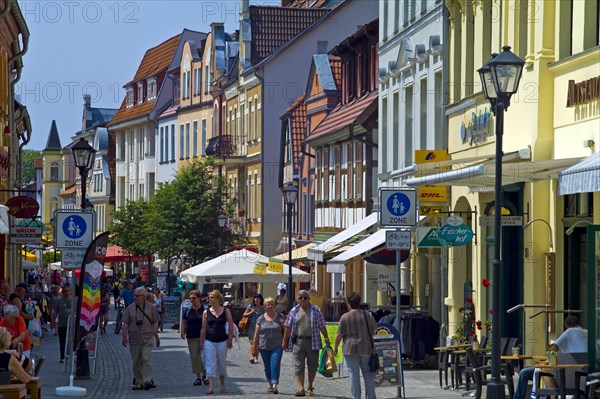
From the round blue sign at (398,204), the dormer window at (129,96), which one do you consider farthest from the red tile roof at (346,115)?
the dormer window at (129,96)

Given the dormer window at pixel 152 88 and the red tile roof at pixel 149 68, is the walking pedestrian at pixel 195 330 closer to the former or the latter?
the red tile roof at pixel 149 68

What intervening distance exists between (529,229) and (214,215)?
42.9 metres

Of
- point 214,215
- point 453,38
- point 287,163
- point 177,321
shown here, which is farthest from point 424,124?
point 214,215

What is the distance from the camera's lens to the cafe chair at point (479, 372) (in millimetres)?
20048

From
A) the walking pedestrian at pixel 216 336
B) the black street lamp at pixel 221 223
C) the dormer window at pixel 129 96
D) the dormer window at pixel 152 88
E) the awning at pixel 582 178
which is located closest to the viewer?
the awning at pixel 582 178

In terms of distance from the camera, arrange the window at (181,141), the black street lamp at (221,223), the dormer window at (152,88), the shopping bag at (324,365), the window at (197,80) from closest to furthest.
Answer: the shopping bag at (324,365) → the black street lamp at (221,223) → the window at (197,80) → the window at (181,141) → the dormer window at (152,88)

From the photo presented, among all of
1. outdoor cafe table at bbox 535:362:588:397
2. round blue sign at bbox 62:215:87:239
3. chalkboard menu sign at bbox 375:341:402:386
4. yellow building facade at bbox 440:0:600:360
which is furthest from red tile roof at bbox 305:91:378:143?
outdoor cafe table at bbox 535:362:588:397

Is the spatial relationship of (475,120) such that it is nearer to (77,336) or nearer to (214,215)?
(77,336)

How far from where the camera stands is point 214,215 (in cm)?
6644

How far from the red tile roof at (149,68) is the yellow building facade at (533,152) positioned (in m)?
62.9

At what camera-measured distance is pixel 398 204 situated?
21375mm

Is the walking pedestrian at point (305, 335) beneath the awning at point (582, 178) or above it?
beneath

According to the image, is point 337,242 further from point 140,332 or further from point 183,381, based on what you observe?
point 140,332

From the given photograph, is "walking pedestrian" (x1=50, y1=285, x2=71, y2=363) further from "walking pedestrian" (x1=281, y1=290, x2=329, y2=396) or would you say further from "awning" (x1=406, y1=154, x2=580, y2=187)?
"awning" (x1=406, y1=154, x2=580, y2=187)
